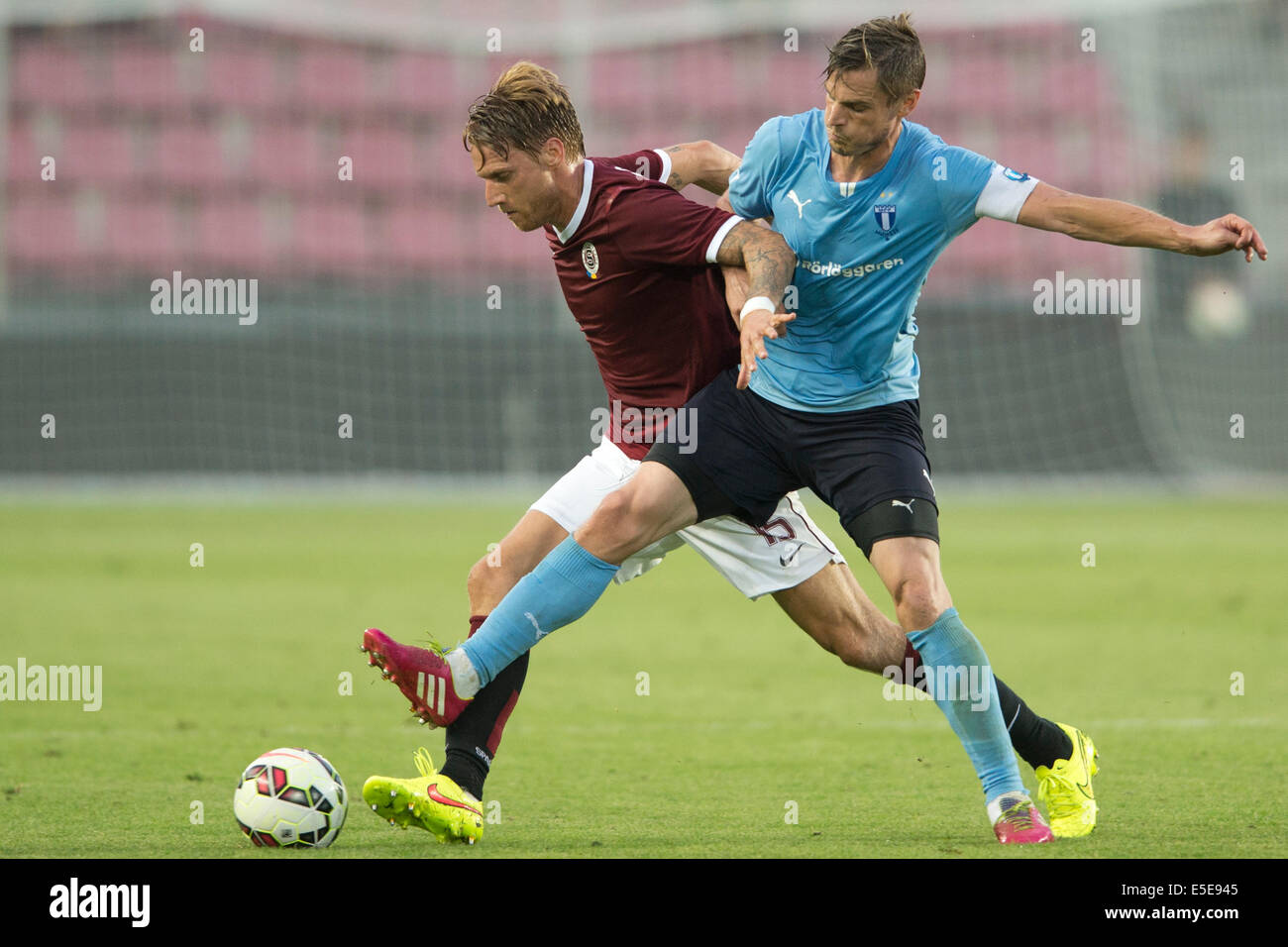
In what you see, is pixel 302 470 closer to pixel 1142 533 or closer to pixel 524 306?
pixel 524 306

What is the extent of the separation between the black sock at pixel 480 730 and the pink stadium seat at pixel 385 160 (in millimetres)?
21517

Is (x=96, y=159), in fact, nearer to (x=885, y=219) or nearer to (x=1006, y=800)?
(x=885, y=219)

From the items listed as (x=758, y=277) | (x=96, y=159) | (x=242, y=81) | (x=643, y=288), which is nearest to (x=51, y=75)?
(x=96, y=159)

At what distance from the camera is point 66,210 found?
2595 cm

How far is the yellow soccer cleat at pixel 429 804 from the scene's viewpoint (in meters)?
4.82

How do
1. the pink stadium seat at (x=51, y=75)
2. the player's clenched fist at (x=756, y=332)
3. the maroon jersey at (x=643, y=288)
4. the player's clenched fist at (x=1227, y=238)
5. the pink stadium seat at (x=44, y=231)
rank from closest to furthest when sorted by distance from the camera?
the player's clenched fist at (x=1227, y=238)
the player's clenched fist at (x=756, y=332)
the maroon jersey at (x=643, y=288)
the pink stadium seat at (x=44, y=231)
the pink stadium seat at (x=51, y=75)

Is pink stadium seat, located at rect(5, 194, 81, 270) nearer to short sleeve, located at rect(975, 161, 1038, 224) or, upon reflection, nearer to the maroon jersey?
the maroon jersey

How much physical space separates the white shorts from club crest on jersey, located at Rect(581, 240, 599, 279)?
0.62m

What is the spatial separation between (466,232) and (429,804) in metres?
21.9

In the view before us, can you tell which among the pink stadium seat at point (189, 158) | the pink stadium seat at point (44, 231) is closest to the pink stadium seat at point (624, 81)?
the pink stadium seat at point (189, 158)

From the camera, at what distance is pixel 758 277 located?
194 inches

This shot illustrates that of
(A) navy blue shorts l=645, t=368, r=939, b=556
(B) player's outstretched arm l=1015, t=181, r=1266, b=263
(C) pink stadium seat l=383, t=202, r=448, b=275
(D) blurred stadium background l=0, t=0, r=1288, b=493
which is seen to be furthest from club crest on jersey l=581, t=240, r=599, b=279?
(C) pink stadium seat l=383, t=202, r=448, b=275

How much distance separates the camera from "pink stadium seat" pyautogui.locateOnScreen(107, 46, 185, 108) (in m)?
25.8

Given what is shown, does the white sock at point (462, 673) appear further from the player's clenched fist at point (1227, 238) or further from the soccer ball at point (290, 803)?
the player's clenched fist at point (1227, 238)
